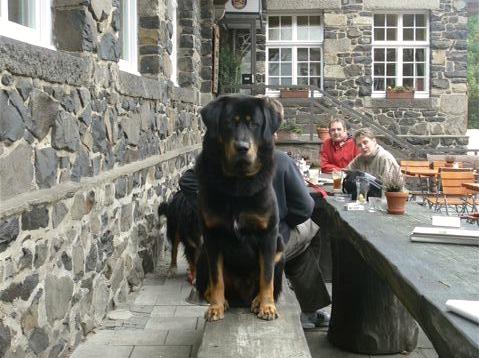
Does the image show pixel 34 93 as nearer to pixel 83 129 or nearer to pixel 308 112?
pixel 83 129

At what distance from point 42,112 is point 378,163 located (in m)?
3.22

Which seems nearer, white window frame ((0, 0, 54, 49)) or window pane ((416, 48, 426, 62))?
white window frame ((0, 0, 54, 49))

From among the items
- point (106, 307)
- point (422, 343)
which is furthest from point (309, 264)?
point (106, 307)

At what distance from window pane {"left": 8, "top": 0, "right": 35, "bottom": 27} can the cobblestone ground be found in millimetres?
2152

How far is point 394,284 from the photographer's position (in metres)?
2.75

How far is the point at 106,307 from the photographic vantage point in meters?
5.25

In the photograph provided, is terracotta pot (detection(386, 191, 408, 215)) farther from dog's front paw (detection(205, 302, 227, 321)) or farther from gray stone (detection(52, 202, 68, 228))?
gray stone (detection(52, 202, 68, 228))

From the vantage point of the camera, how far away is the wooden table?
7.10 ft

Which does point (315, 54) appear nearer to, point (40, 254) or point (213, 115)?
point (40, 254)

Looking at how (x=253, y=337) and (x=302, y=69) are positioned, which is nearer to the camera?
(x=253, y=337)

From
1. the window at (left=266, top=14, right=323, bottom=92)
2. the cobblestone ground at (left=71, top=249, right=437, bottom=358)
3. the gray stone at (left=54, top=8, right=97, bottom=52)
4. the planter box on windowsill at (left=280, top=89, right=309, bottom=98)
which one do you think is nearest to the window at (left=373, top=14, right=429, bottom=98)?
the window at (left=266, top=14, right=323, bottom=92)

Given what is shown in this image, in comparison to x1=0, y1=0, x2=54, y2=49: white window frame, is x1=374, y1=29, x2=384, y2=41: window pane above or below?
above

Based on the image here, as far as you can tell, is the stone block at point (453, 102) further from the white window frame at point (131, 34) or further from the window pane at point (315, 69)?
the white window frame at point (131, 34)

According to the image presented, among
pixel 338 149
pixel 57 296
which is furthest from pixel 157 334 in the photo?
pixel 338 149
